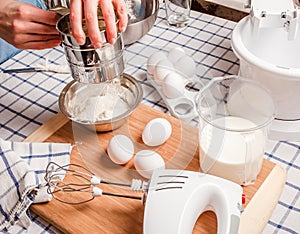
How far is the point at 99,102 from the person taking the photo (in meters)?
0.95

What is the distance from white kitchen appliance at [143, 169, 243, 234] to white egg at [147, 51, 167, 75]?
32 centimetres

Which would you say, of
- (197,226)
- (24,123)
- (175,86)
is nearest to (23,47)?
(24,123)

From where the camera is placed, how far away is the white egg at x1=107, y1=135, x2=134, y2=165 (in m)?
0.87

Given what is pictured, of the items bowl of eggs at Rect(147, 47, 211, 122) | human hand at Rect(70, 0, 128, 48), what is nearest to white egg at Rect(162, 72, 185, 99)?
bowl of eggs at Rect(147, 47, 211, 122)

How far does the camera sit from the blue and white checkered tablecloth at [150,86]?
829 mm

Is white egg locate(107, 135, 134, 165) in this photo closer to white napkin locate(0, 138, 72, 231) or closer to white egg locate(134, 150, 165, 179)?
white egg locate(134, 150, 165, 179)

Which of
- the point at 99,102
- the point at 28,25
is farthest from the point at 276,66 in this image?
the point at 28,25

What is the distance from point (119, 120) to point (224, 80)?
0.22 m

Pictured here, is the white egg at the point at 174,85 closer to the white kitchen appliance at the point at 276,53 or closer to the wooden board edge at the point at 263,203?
the white kitchen appliance at the point at 276,53

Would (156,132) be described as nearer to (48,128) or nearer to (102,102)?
(102,102)

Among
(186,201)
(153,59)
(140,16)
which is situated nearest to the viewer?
(186,201)

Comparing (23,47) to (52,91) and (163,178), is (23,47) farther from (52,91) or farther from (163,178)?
(163,178)

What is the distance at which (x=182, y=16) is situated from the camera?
1260 millimetres

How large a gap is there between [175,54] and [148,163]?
0.99ft
